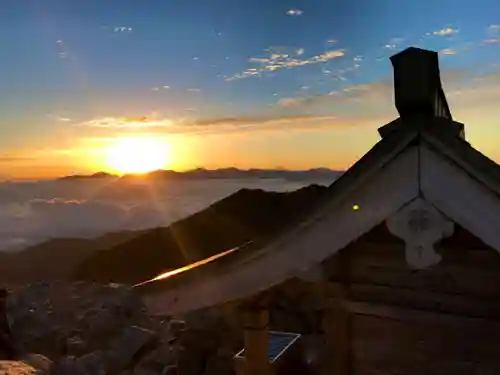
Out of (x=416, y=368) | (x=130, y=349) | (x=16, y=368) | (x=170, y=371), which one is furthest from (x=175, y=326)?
(x=416, y=368)

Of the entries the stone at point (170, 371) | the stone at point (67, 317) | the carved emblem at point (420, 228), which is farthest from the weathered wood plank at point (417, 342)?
the stone at point (67, 317)

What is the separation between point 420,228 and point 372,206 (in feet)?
0.59

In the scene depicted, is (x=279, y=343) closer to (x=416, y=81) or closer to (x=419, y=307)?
(x=419, y=307)

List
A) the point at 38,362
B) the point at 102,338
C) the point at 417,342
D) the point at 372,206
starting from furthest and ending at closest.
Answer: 1. the point at 102,338
2. the point at 38,362
3. the point at 417,342
4. the point at 372,206

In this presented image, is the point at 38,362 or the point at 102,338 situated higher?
the point at 38,362

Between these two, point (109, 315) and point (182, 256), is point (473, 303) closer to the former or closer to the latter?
point (109, 315)

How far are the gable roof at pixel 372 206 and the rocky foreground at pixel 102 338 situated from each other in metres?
0.38

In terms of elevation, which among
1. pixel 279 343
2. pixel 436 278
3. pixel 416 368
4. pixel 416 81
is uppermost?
pixel 416 81

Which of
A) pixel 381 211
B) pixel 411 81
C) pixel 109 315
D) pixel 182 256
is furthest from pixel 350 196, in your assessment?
pixel 182 256

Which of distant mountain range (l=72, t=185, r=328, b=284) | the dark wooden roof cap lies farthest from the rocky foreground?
distant mountain range (l=72, t=185, r=328, b=284)

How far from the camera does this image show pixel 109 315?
23.0 metres

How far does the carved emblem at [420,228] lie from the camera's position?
1.98m

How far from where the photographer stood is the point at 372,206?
2.06 meters

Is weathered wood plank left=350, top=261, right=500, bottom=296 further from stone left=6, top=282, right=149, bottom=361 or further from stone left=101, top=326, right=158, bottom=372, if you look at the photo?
stone left=6, top=282, right=149, bottom=361
